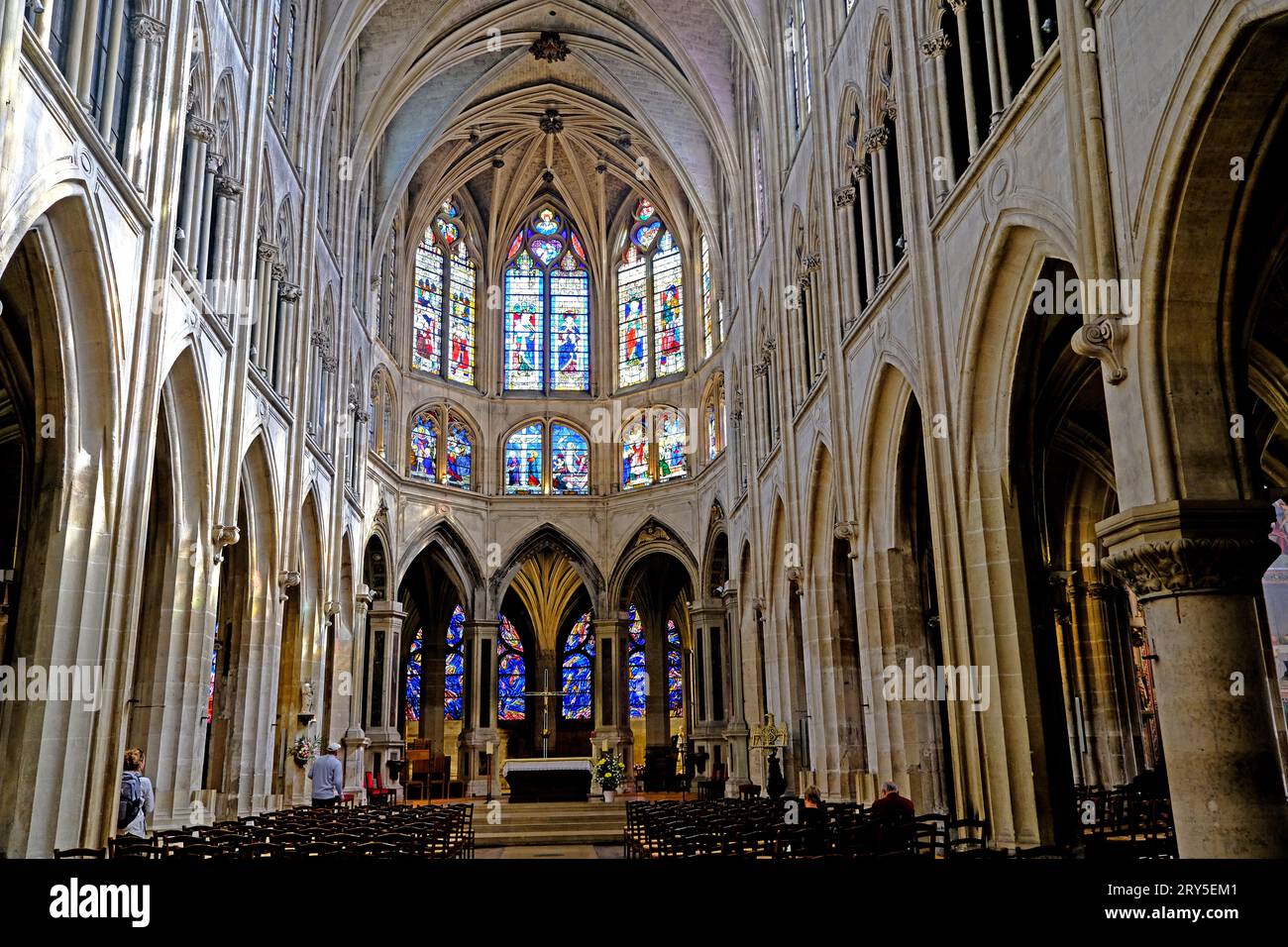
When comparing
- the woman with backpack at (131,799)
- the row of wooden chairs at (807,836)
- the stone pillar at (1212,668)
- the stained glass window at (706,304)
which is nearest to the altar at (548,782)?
the stained glass window at (706,304)

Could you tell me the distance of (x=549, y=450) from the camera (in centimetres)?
3803

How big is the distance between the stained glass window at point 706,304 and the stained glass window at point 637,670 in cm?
1041

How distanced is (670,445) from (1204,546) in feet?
93.9

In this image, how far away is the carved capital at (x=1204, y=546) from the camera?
8344 millimetres

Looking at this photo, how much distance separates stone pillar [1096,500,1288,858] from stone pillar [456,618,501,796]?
28259 millimetres

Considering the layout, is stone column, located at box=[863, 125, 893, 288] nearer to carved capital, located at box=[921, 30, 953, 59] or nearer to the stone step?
carved capital, located at box=[921, 30, 953, 59]

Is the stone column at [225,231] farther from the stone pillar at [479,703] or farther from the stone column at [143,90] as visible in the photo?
the stone pillar at [479,703]

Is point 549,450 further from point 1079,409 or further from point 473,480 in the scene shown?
point 1079,409

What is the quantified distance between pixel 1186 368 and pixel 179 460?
1378 centimetres

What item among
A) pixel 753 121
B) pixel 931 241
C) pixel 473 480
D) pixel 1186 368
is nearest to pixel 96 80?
pixel 931 241

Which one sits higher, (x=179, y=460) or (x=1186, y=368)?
(x=179, y=460)

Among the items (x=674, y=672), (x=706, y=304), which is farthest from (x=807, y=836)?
(x=674, y=672)

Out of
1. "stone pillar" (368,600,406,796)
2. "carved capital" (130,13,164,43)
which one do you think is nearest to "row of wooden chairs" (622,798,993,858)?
"carved capital" (130,13,164,43)

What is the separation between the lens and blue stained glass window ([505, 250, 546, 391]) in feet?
127
